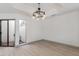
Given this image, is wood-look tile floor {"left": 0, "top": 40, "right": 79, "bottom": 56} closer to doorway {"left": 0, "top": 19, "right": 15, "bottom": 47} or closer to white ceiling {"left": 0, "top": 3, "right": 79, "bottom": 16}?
white ceiling {"left": 0, "top": 3, "right": 79, "bottom": 16}

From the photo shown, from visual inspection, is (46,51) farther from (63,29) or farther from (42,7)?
(42,7)

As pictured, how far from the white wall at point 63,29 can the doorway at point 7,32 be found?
2.29m

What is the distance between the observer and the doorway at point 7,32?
7664 mm

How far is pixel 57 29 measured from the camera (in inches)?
288

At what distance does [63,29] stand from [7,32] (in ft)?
12.7

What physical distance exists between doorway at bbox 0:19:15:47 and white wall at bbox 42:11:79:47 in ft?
7.50

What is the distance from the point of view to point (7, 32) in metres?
Result: 7.85

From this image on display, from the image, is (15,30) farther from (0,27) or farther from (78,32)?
(78,32)

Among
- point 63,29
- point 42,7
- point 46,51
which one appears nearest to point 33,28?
point 63,29

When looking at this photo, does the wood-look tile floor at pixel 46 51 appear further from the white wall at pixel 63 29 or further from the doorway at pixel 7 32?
the doorway at pixel 7 32

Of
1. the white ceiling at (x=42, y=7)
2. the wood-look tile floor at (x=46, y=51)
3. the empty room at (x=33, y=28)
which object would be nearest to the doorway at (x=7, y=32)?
the empty room at (x=33, y=28)

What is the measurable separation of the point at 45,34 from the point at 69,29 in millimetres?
2507

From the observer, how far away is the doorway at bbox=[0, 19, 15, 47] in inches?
302

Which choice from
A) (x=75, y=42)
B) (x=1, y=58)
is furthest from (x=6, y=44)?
(x=1, y=58)
